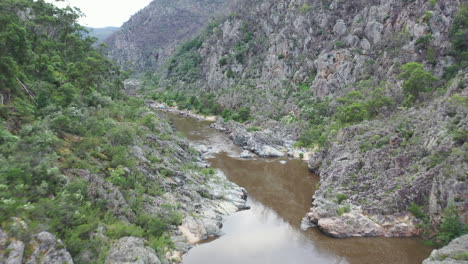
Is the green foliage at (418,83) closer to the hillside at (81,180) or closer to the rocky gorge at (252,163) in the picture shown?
the rocky gorge at (252,163)

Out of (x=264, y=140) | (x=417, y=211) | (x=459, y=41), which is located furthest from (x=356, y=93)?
(x=417, y=211)

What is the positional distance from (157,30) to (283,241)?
591 feet

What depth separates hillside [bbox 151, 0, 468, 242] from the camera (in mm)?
25750

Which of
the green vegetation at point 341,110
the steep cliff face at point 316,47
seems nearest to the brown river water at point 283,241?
the green vegetation at point 341,110

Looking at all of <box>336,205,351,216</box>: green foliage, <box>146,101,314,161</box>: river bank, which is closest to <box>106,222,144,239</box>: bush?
<box>336,205,351,216</box>: green foliage

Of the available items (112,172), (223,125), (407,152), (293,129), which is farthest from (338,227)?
(223,125)

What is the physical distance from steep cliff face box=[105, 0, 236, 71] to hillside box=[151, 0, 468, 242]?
51956mm

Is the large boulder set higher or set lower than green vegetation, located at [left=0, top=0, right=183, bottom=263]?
lower

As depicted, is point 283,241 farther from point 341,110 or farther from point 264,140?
point 341,110

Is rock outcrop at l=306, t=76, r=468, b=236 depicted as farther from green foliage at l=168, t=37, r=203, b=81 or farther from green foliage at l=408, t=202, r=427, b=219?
A: green foliage at l=168, t=37, r=203, b=81

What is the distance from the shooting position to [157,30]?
184 metres

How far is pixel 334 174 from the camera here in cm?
3222

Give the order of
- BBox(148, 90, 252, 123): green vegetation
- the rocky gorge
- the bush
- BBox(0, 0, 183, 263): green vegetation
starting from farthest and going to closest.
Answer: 1. BBox(148, 90, 252, 123): green vegetation
2. the bush
3. the rocky gorge
4. BBox(0, 0, 183, 263): green vegetation

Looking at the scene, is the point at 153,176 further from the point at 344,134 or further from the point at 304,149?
the point at 304,149
